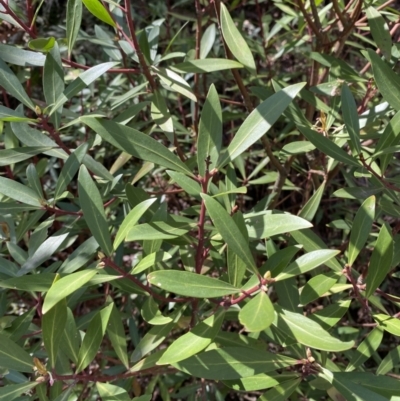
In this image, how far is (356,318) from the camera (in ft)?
6.65

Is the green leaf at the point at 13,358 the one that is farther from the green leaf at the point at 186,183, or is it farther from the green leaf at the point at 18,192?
the green leaf at the point at 186,183

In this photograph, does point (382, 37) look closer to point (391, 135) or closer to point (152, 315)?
point (391, 135)

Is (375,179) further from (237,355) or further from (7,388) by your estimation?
(7,388)

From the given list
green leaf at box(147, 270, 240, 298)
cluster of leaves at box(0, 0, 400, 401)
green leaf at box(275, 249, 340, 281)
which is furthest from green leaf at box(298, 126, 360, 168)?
green leaf at box(147, 270, 240, 298)

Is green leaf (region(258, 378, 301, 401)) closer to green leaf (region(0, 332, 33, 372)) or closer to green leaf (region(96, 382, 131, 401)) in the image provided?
green leaf (region(96, 382, 131, 401))

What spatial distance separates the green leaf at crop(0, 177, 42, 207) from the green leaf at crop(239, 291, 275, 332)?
1.55 feet

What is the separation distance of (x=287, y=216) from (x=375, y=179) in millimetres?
271

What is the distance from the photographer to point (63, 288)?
26.6 inches

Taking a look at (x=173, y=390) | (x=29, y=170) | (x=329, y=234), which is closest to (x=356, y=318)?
(x=329, y=234)

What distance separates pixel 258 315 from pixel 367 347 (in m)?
0.42

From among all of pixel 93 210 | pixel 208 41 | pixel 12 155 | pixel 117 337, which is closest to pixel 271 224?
pixel 93 210

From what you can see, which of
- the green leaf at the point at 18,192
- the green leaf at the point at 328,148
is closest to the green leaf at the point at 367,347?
the green leaf at the point at 328,148

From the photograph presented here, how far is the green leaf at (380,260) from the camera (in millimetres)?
795

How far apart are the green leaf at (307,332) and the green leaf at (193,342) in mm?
95
